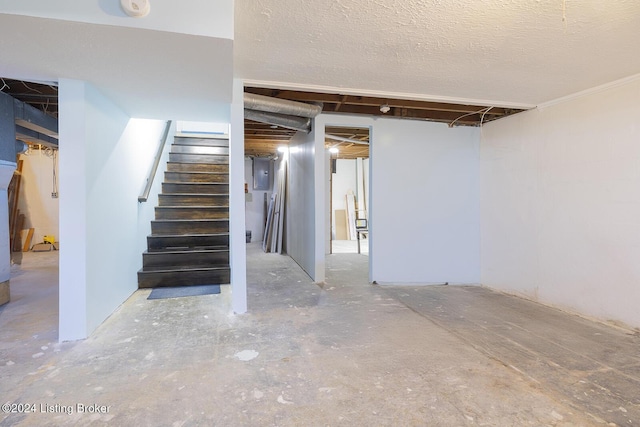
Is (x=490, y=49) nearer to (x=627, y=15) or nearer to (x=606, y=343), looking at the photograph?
(x=627, y=15)

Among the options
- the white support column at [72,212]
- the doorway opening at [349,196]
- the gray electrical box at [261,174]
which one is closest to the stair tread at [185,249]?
the white support column at [72,212]

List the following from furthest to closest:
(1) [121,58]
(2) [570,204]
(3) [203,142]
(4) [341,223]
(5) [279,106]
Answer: (4) [341,223]
(3) [203,142]
(5) [279,106]
(2) [570,204]
(1) [121,58]

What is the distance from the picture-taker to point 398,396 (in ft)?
5.60

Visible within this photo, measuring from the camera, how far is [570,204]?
10.5ft

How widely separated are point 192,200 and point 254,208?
13.2 ft

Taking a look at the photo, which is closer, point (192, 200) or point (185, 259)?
point (185, 259)

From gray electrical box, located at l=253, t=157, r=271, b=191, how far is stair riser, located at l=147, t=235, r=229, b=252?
14.5 feet

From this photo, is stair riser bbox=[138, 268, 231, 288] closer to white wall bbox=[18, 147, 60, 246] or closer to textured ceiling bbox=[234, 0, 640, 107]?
textured ceiling bbox=[234, 0, 640, 107]

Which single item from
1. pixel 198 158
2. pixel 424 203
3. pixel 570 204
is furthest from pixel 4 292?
pixel 570 204

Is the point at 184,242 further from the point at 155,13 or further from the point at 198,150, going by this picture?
the point at 155,13

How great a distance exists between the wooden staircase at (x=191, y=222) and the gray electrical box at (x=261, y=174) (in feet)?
9.74

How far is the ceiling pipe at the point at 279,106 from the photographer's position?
3.26 m

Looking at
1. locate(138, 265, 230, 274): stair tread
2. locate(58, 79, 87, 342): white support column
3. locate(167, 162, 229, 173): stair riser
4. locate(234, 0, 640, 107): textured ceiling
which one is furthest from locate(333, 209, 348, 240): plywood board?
locate(58, 79, 87, 342): white support column

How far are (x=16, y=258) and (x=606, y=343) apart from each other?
8653 millimetres
